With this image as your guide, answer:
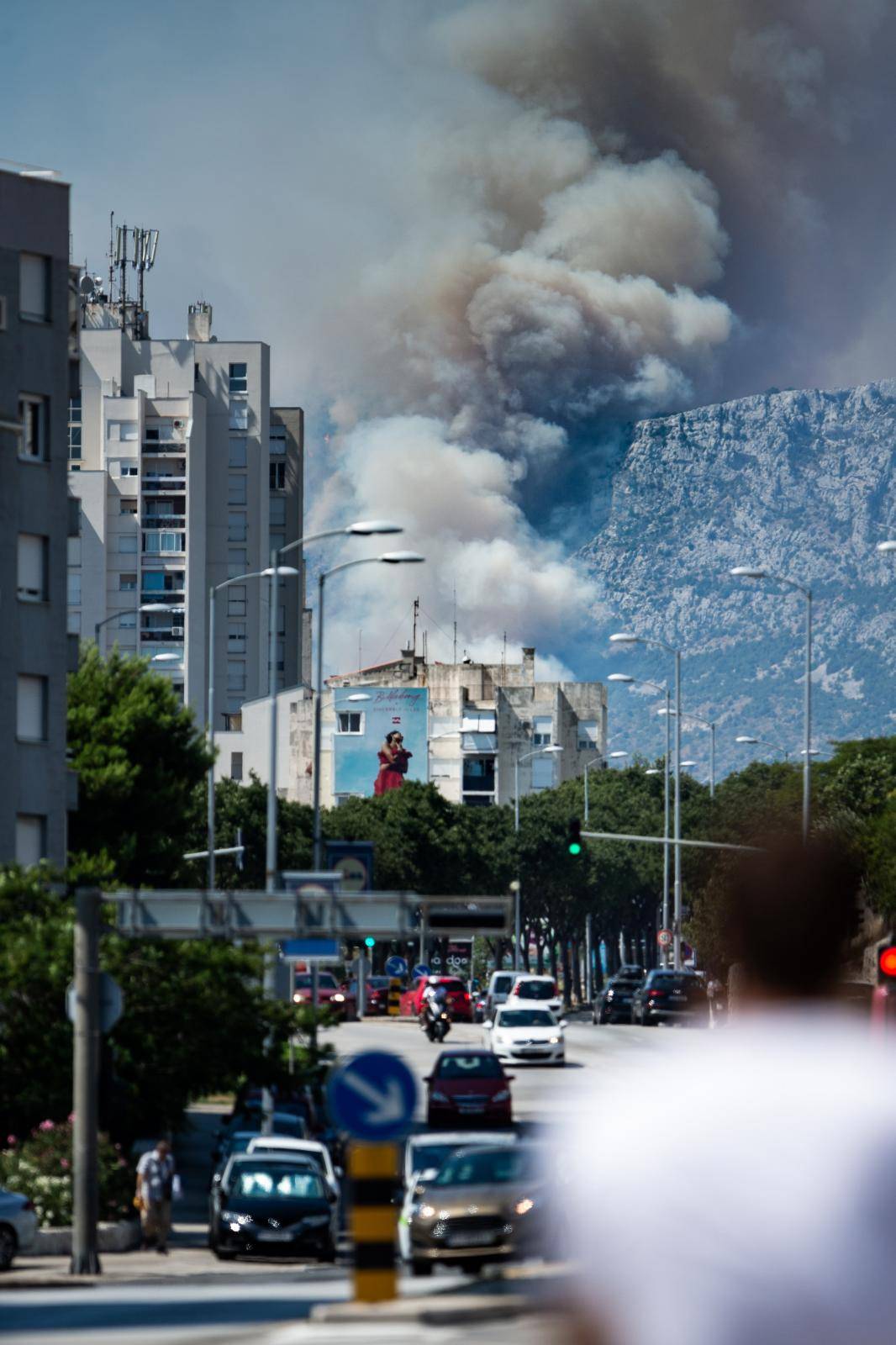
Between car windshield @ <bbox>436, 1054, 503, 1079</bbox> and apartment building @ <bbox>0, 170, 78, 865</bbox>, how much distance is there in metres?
7.96

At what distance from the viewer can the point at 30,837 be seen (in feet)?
140

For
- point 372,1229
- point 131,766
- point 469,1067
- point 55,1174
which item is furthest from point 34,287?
point 372,1229

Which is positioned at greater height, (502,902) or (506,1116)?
(502,902)

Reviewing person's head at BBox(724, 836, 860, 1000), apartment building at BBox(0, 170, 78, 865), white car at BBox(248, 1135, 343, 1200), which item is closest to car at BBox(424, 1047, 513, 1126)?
apartment building at BBox(0, 170, 78, 865)

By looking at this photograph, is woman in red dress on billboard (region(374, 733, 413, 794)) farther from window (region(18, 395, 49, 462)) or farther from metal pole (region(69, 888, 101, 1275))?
metal pole (region(69, 888, 101, 1275))

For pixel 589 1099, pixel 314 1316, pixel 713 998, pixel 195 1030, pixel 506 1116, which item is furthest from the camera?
pixel 506 1116

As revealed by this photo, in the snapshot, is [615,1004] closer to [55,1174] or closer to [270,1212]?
[55,1174]

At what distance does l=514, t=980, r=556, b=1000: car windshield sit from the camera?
203 feet

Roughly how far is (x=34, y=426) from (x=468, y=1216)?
23287mm

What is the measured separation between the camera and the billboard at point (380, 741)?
6654 inches

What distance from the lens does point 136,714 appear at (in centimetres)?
5081

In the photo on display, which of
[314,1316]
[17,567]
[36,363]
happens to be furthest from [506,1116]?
[314,1316]

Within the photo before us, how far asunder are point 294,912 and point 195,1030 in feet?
10.6

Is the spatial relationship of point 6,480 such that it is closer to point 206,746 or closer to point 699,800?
point 206,746
